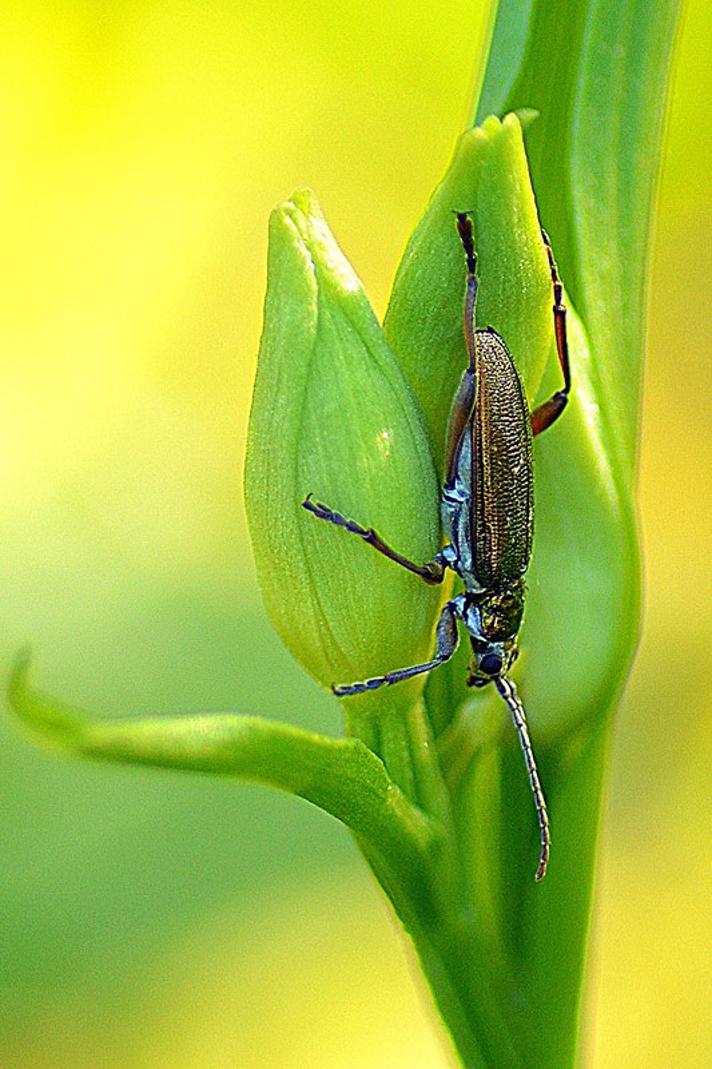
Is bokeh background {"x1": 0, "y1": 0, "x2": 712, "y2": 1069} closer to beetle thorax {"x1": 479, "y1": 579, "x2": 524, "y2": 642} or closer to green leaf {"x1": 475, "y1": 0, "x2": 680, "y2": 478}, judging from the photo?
beetle thorax {"x1": 479, "y1": 579, "x2": 524, "y2": 642}

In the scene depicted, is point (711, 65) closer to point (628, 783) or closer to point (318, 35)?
point (318, 35)

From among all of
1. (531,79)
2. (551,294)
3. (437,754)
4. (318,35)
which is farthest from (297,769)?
(318,35)

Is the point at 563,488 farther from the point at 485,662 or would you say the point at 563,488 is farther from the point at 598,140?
the point at 598,140

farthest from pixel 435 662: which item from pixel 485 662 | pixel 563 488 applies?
pixel 563 488

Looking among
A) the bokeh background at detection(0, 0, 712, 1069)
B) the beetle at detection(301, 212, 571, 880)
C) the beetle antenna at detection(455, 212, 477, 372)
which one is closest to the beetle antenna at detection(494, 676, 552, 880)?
the beetle at detection(301, 212, 571, 880)

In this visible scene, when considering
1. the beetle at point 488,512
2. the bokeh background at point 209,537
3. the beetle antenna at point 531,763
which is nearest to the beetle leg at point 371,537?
the beetle at point 488,512

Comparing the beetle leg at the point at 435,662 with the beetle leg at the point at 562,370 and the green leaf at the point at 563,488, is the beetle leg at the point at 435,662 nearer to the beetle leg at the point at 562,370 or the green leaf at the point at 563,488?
the green leaf at the point at 563,488
